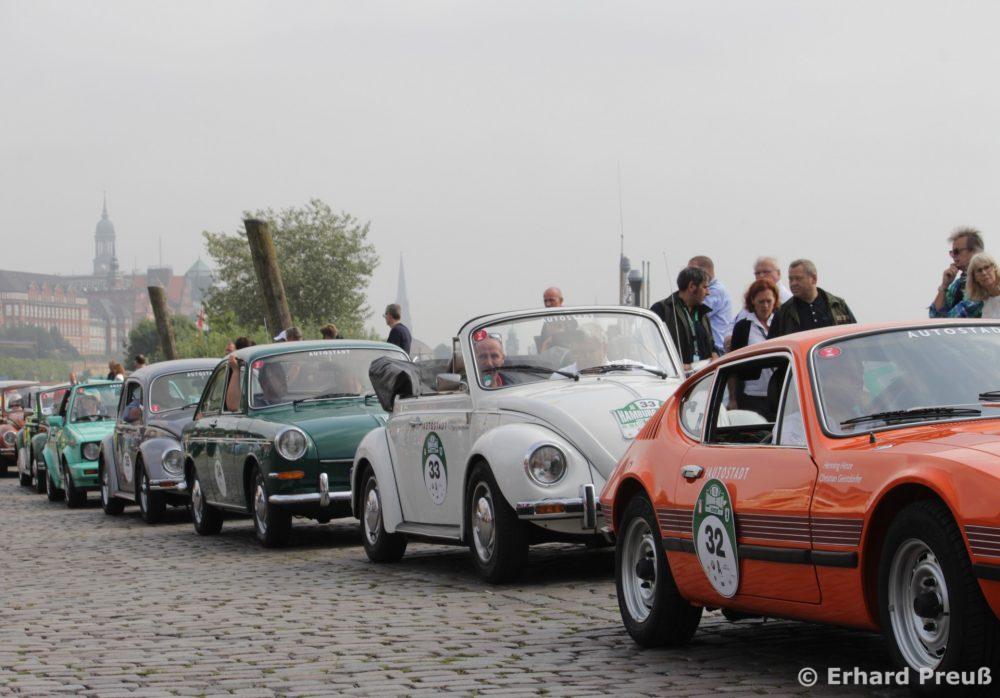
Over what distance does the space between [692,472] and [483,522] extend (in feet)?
12.0

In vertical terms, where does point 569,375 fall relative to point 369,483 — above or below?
above

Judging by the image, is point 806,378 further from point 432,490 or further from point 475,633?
point 432,490

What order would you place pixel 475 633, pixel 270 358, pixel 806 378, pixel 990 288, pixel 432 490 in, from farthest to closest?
pixel 270 358, pixel 432 490, pixel 990 288, pixel 475 633, pixel 806 378

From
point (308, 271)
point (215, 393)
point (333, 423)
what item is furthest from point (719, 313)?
point (308, 271)

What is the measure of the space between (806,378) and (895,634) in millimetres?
1308

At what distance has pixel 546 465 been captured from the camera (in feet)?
32.9

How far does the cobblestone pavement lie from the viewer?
6777 millimetres

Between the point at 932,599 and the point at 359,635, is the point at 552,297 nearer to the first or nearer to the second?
the point at 359,635

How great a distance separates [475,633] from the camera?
8289 mm

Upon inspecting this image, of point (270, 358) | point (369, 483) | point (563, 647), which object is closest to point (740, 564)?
point (563, 647)

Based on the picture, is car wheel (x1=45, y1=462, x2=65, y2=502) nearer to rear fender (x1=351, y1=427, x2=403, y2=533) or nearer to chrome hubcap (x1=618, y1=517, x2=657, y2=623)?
rear fender (x1=351, y1=427, x2=403, y2=533)

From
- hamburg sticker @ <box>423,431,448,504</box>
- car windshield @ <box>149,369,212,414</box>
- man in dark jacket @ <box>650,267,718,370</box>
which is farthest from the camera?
car windshield @ <box>149,369,212,414</box>

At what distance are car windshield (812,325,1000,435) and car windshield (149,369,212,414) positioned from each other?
534 inches

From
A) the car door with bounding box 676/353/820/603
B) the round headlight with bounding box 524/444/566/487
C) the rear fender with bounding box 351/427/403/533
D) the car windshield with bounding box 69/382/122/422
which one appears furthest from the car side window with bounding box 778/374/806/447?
the car windshield with bounding box 69/382/122/422
